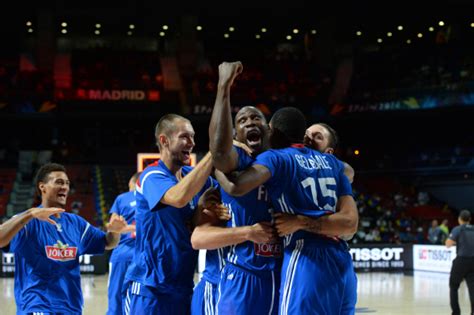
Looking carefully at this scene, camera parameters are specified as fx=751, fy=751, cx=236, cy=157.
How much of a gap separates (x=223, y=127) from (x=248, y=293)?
122 cm

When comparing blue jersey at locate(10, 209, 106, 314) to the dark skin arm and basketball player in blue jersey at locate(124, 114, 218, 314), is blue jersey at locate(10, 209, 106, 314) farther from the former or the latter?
the dark skin arm

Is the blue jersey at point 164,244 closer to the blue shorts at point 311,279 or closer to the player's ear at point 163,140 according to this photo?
the player's ear at point 163,140

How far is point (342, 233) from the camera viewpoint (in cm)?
486

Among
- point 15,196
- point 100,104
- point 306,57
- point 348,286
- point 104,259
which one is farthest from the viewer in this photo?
point 306,57

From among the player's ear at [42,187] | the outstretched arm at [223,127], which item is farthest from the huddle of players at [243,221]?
the player's ear at [42,187]

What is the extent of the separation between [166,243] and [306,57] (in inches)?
1435

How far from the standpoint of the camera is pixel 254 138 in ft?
16.8

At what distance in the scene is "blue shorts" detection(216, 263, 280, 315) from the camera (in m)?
4.93

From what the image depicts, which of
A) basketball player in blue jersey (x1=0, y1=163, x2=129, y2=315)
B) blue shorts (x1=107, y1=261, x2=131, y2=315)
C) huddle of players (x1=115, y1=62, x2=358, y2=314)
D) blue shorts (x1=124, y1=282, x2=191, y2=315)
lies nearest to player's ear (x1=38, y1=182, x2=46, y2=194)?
basketball player in blue jersey (x1=0, y1=163, x2=129, y2=315)

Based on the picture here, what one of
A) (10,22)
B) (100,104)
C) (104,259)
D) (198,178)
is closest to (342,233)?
(198,178)

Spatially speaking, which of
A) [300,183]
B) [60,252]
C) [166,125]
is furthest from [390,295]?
[300,183]

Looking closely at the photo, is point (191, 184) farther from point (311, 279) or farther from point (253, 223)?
point (311, 279)

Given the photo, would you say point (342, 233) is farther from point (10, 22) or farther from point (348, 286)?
point (10, 22)

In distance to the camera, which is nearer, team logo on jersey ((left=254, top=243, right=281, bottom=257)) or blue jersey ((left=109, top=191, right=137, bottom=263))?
A: team logo on jersey ((left=254, top=243, right=281, bottom=257))
